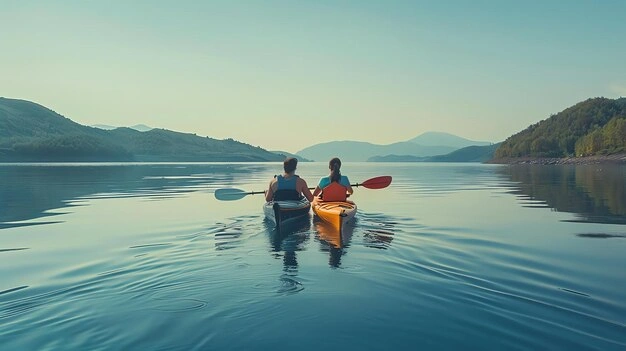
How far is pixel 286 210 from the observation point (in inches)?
693

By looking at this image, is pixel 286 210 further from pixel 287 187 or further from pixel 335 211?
pixel 335 211

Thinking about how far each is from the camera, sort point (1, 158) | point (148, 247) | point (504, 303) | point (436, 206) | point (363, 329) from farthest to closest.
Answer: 1. point (1, 158)
2. point (436, 206)
3. point (148, 247)
4. point (504, 303)
5. point (363, 329)

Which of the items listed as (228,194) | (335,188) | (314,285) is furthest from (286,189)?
(314,285)

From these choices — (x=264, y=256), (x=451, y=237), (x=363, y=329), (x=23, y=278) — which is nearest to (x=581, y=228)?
(x=451, y=237)

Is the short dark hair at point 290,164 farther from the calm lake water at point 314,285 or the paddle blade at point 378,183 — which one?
the paddle blade at point 378,183

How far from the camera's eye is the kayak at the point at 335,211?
16547 millimetres

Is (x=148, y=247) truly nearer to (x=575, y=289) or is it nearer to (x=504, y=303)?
(x=504, y=303)

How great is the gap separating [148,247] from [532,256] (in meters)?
11.8

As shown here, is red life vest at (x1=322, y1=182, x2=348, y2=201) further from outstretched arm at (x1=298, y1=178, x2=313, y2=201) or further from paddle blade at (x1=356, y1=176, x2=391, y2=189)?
paddle blade at (x1=356, y1=176, x2=391, y2=189)

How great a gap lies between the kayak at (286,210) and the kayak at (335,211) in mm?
662

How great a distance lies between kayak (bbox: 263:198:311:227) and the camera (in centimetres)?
1693

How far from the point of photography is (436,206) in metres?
26.9

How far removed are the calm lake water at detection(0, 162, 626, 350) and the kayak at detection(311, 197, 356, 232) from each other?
1.78 ft

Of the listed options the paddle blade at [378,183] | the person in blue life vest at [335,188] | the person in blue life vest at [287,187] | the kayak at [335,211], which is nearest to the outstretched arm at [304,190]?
the person in blue life vest at [287,187]
